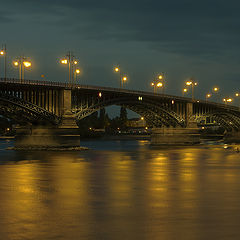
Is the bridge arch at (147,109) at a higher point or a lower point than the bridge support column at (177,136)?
higher

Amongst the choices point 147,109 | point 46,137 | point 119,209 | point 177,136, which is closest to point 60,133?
point 46,137

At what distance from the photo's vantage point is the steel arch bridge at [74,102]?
252 ft

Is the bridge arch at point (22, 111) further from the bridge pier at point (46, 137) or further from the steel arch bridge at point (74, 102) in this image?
the bridge pier at point (46, 137)

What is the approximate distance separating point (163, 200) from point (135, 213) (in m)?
3.69

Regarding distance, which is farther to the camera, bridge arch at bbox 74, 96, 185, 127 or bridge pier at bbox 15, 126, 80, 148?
bridge arch at bbox 74, 96, 185, 127

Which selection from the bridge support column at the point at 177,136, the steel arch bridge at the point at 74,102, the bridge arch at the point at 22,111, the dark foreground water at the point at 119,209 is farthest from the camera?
the bridge support column at the point at 177,136

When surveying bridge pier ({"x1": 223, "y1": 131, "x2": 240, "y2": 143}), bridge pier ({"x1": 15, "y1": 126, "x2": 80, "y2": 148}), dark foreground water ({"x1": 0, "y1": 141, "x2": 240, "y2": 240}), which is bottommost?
bridge pier ({"x1": 223, "y1": 131, "x2": 240, "y2": 143})

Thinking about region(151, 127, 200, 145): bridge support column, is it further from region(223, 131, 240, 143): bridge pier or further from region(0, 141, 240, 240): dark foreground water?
region(0, 141, 240, 240): dark foreground water

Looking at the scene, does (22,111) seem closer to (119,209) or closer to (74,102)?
(74,102)

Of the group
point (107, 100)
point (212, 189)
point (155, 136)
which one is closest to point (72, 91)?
point (107, 100)

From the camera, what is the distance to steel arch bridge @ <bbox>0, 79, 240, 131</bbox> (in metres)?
76.8

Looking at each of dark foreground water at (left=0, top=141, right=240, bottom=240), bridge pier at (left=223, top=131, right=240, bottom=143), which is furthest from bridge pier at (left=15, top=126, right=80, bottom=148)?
bridge pier at (left=223, top=131, right=240, bottom=143)

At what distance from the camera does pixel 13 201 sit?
2148 centimetres

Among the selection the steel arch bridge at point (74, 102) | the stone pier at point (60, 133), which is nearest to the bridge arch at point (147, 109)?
the steel arch bridge at point (74, 102)
